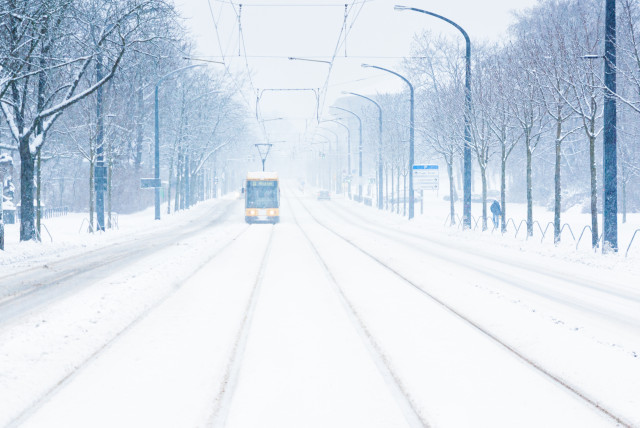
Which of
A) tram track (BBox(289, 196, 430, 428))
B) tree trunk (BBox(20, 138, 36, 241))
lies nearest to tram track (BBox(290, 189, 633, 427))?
tram track (BBox(289, 196, 430, 428))

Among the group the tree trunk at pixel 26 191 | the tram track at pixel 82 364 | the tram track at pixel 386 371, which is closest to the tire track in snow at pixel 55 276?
the tram track at pixel 82 364

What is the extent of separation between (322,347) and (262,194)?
3362 centimetres

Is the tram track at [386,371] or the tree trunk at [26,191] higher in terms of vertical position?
the tree trunk at [26,191]

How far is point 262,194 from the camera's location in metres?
41.1

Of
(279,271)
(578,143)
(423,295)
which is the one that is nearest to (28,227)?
(279,271)

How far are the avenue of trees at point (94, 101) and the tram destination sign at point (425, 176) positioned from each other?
14.8 m

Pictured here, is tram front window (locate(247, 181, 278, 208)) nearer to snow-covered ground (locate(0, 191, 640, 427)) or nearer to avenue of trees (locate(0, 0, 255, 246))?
avenue of trees (locate(0, 0, 255, 246))

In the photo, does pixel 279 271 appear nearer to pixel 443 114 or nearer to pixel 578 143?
pixel 443 114

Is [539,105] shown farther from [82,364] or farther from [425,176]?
[82,364]

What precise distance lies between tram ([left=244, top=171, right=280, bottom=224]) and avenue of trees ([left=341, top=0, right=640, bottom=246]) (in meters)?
9.70

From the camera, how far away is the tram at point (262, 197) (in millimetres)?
40969

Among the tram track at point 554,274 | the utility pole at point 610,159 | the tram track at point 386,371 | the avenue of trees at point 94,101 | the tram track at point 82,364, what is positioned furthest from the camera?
the avenue of trees at point 94,101

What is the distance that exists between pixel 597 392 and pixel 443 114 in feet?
102

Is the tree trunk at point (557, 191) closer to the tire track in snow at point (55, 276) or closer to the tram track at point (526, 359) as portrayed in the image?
the tram track at point (526, 359)
